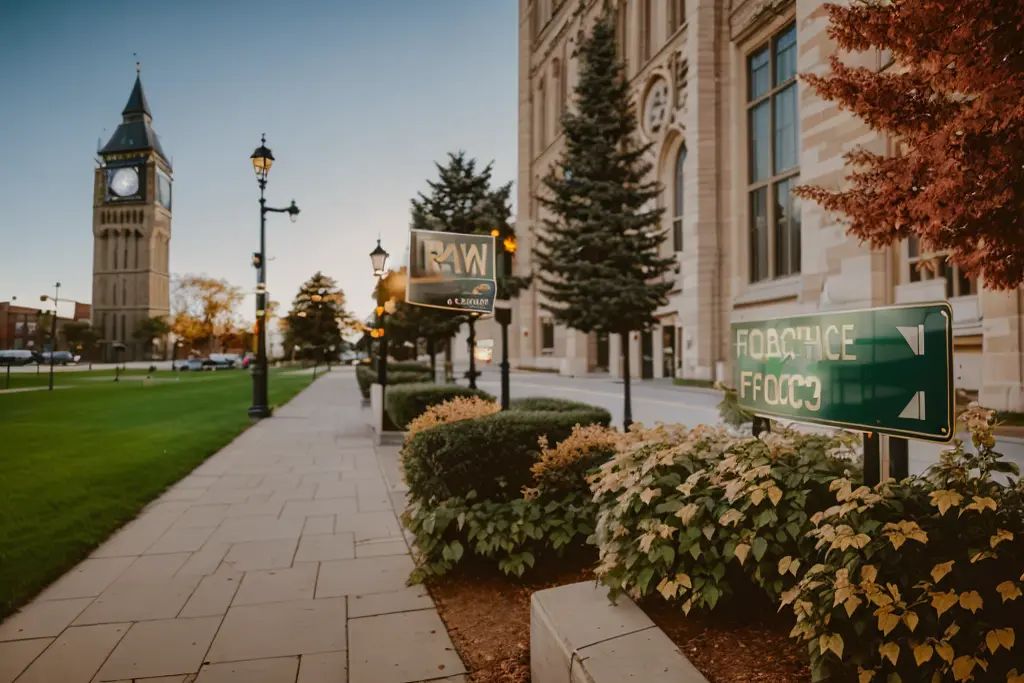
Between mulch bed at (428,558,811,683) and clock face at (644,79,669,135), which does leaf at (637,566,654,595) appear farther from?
clock face at (644,79,669,135)

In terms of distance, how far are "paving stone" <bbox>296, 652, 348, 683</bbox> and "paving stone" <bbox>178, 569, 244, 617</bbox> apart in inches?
41.4

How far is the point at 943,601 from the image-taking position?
1.93 m

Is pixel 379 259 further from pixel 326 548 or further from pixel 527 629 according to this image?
pixel 527 629

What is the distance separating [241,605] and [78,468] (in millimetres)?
6340

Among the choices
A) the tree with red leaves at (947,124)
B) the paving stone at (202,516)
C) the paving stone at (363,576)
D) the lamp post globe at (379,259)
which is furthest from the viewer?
the lamp post globe at (379,259)

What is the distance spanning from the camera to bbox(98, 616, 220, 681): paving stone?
10.6ft

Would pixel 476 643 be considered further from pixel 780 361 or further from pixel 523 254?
pixel 523 254

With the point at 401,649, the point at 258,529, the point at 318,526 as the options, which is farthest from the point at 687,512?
the point at 258,529

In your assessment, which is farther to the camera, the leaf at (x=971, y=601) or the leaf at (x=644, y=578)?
the leaf at (x=644, y=578)

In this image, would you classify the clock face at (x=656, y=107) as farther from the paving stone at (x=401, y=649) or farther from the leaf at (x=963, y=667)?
the leaf at (x=963, y=667)

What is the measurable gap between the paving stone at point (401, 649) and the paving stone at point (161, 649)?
90cm

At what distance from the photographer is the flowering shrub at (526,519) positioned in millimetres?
4191

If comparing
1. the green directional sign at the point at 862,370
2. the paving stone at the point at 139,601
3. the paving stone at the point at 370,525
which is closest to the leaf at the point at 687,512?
the green directional sign at the point at 862,370

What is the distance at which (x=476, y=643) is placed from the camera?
3.55 meters
